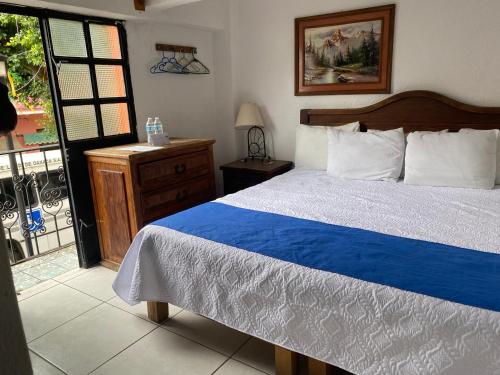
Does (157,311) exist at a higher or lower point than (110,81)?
lower

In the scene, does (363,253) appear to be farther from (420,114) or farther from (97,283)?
(97,283)

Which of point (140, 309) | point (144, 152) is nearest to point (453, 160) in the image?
point (144, 152)

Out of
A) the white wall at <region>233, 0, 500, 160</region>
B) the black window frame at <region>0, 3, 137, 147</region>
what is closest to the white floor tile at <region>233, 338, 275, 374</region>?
the black window frame at <region>0, 3, 137, 147</region>

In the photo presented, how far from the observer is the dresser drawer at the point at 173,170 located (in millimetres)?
2550

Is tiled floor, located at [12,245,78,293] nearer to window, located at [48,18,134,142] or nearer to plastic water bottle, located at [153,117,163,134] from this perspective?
window, located at [48,18,134,142]

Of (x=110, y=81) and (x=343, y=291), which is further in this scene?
(x=110, y=81)

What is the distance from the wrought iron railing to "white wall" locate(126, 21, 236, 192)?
0.87 meters

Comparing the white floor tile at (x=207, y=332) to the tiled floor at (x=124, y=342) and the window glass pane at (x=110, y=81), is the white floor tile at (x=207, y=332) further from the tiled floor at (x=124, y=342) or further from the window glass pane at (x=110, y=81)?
the window glass pane at (x=110, y=81)

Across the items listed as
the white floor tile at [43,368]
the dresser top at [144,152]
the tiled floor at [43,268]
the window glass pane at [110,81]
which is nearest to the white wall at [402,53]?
the dresser top at [144,152]

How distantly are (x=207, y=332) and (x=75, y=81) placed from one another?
198 centimetres

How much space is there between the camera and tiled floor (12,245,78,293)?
2725mm

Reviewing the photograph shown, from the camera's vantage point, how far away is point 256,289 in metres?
1.52

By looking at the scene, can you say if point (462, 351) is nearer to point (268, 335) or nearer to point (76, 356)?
point (268, 335)

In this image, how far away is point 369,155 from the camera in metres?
2.65
